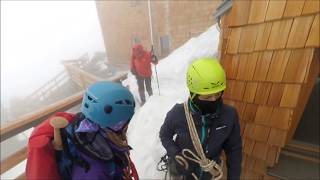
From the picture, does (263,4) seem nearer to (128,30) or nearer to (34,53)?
(128,30)

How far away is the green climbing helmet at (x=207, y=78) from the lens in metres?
1.64

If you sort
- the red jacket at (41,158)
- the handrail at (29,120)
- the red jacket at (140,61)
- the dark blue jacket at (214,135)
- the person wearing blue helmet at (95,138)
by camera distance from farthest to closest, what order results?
the red jacket at (140,61) < the handrail at (29,120) < the dark blue jacket at (214,135) < the person wearing blue helmet at (95,138) < the red jacket at (41,158)

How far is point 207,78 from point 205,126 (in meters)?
0.44

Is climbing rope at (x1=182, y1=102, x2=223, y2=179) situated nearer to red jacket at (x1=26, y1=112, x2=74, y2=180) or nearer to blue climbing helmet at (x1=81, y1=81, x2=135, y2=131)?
blue climbing helmet at (x1=81, y1=81, x2=135, y2=131)

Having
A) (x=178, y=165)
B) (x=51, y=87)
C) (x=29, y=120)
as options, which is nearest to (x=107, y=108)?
(x=178, y=165)

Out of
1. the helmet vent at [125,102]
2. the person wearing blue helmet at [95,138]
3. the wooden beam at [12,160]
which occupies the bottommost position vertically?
the wooden beam at [12,160]

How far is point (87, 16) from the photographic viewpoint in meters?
56.2

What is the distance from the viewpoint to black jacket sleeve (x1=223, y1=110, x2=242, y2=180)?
5.98 feet

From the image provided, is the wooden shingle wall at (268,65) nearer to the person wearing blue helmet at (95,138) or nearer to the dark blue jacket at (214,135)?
the dark blue jacket at (214,135)

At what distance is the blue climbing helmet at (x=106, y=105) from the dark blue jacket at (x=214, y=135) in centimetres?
74

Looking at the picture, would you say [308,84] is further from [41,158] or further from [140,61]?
[140,61]

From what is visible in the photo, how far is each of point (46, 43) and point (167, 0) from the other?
52.2 m

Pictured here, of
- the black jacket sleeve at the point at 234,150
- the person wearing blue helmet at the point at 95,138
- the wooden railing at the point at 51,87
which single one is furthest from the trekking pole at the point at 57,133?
the wooden railing at the point at 51,87

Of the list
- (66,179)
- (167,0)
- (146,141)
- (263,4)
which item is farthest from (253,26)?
(167,0)
